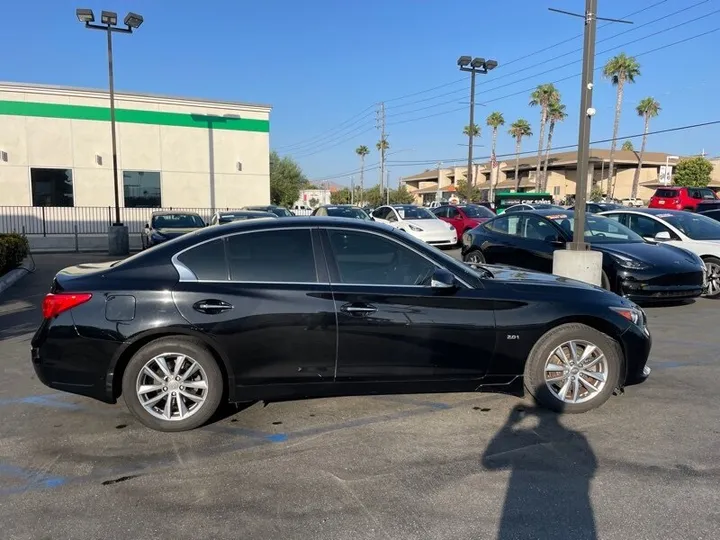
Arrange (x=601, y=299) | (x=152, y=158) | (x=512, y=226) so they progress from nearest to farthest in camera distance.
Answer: (x=601, y=299)
(x=512, y=226)
(x=152, y=158)

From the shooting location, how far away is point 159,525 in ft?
9.83

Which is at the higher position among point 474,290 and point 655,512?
point 474,290

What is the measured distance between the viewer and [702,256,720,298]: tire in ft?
31.9

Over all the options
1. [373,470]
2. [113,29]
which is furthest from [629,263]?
[113,29]

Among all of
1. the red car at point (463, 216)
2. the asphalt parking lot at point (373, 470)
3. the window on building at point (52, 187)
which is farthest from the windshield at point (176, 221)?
the window on building at point (52, 187)

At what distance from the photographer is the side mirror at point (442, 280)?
4203mm

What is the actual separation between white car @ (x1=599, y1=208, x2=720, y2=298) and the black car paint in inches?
261

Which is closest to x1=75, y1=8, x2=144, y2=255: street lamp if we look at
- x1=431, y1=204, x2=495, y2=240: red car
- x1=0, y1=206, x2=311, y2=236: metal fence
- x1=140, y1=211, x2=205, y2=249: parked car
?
x1=140, y1=211, x2=205, y2=249: parked car

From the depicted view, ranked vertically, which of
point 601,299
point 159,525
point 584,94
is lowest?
point 159,525

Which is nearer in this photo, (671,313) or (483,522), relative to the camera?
(483,522)

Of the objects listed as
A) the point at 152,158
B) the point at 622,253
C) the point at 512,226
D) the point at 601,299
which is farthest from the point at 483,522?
the point at 152,158

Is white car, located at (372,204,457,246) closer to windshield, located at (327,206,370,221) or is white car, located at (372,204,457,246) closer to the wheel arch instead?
windshield, located at (327,206,370,221)

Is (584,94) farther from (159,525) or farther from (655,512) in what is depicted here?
(159,525)

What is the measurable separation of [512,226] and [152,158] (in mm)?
21013
